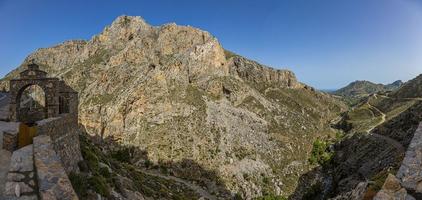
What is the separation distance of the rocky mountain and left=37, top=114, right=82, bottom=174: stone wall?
6076cm

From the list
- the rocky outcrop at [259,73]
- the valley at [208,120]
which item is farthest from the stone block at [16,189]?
the rocky outcrop at [259,73]

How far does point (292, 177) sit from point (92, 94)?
6859 centimetres

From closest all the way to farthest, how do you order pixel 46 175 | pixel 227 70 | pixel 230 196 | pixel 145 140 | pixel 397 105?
pixel 46 175
pixel 230 196
pixel 145 140
pixel 397 105
pixel 227 70

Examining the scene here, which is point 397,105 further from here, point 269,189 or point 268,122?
point 269,189

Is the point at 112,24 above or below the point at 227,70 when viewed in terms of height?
above

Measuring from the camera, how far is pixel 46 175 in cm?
1184

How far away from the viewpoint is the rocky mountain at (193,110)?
9319cm

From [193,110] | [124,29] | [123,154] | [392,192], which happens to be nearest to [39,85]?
[392,192]

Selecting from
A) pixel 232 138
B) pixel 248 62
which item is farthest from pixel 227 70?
pixel 232 138

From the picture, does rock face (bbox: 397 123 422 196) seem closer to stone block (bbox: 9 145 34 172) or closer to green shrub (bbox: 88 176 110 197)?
stone block (bbox: 9 145 34 172)

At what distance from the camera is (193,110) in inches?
4195

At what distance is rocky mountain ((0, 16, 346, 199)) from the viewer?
9319 centimetres

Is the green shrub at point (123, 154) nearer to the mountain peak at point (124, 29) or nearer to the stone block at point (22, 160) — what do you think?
the mountain peak at point (124, 29)

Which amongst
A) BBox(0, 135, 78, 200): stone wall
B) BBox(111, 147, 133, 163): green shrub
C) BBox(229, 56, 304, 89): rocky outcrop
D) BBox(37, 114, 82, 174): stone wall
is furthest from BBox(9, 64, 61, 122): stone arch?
BBox(229, 56, 304, 89): rocky outcrop
